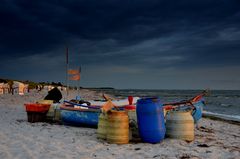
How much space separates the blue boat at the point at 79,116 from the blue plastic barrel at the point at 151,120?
297 cm

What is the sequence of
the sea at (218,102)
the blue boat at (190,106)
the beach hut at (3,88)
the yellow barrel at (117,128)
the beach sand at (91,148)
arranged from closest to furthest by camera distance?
the beach sand at (91,148) → the yellow barrel at (117,128) → the blue boat at (190,106) → the sea at (218,102) → the beach hut at (3,88)

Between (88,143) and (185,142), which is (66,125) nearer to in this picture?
(88,143)

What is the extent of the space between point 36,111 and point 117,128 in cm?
531

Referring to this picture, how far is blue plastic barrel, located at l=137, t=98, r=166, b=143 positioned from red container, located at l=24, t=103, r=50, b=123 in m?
5.44

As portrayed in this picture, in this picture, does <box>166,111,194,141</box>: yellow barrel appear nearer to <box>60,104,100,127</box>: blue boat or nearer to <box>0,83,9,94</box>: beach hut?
<box>60,104,100,127</box>: blue boat

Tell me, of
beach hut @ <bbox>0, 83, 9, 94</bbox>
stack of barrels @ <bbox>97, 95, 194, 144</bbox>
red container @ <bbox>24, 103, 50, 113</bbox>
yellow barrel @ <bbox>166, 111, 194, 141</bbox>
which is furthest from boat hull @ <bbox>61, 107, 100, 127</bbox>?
beach hut @ <bbox>0, 83, 9, 94</bbox>

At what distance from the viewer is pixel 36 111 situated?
1203cm

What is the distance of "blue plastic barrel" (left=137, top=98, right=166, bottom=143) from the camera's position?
309 inches

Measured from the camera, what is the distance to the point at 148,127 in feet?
25.9

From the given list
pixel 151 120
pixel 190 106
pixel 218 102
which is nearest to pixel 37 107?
pixel 151 120

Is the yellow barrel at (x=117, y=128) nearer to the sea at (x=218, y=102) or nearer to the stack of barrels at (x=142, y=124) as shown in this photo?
the stack of barrels at (x=142, y=124)

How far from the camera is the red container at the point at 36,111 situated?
11.9 meters

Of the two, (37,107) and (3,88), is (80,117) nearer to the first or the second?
(37,107)

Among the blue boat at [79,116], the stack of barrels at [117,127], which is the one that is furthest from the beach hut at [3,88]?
the stack of barrels at [117,127]
